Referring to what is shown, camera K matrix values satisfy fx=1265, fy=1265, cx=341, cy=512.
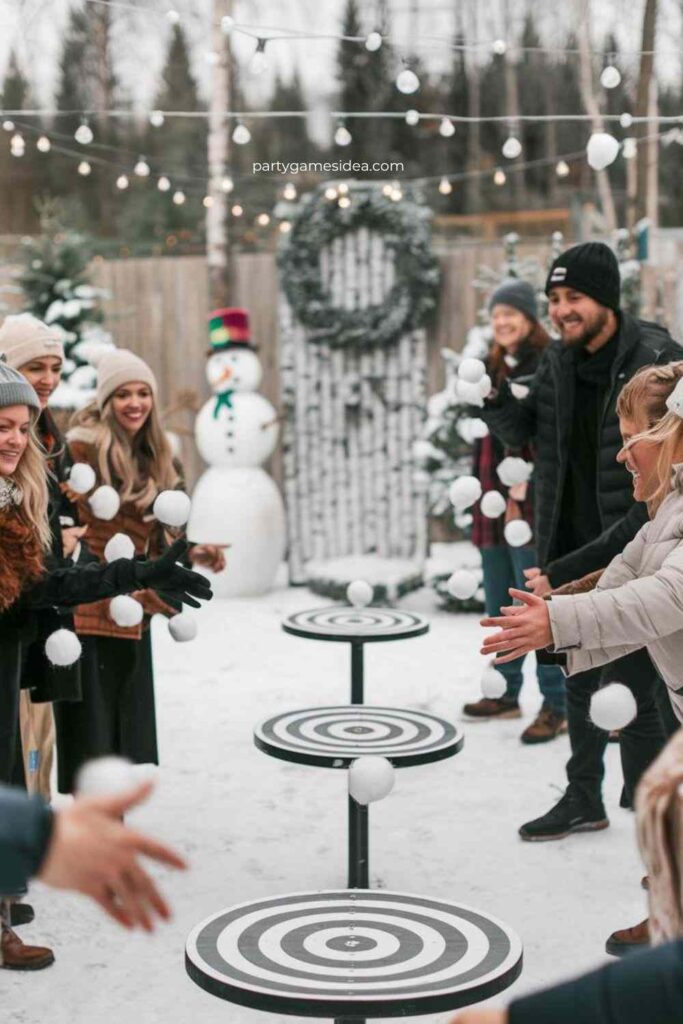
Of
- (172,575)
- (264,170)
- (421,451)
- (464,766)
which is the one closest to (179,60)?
(421,451)

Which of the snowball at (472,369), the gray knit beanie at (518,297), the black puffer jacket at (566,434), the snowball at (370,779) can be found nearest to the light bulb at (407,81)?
the gray knit beanie at (518,297)

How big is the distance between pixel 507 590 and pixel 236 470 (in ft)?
10.7

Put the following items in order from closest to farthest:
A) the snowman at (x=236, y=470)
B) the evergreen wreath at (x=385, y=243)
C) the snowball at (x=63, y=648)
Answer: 1. the snowball at (x=63, y=648)
2. the snowman at (x=236, y=470)
3. the evergreen wreath at (x=385, y=243)

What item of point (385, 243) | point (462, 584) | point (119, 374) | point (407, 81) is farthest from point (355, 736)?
point (385, 243)

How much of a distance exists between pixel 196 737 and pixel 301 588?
3324 mm

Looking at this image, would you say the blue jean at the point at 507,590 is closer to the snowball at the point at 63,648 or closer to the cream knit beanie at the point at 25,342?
the cream knit beanie at the point at 25,342

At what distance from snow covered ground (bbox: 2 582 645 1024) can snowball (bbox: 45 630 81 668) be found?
2.64 ft

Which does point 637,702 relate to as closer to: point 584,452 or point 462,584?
point 462,584

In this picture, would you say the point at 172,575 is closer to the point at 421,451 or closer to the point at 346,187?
the point at 421,451

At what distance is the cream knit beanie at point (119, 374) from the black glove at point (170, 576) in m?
1.05

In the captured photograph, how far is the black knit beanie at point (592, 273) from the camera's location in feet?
12.7

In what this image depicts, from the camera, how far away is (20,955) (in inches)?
130

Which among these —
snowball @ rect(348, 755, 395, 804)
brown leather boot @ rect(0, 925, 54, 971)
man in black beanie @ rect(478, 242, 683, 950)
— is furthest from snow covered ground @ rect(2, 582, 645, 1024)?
snowball @ rect(348, 755, 395, 804)

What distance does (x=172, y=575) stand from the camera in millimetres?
3174
